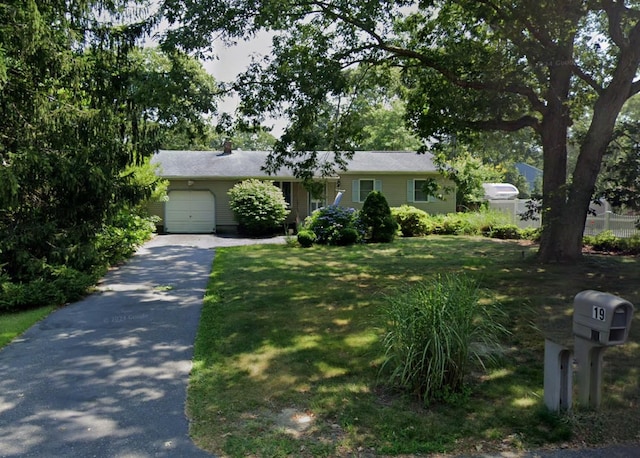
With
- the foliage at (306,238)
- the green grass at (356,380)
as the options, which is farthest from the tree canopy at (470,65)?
the foliage at (306,238)

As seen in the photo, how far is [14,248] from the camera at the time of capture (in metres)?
8.55

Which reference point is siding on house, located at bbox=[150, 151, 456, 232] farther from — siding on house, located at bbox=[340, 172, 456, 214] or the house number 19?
the house number 19

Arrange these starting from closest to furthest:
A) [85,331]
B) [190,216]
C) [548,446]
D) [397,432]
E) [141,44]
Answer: [548,446]
[397,432]
[85,331]
[141,44]
[190,216]

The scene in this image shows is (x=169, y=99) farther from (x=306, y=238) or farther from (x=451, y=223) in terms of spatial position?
(x=451, y=223)

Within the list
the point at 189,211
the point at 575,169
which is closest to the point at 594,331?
the point at 575,169

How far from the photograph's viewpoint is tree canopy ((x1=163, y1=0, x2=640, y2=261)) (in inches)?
358

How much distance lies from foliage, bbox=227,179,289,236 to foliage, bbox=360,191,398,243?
15.9 ft

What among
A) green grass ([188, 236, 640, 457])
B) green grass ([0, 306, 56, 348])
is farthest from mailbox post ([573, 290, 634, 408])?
green grass ([0, 306, 56, 348])

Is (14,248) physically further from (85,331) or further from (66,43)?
(66,43)

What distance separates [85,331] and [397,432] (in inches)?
197

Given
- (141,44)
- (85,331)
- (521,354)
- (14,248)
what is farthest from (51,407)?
(141,44)

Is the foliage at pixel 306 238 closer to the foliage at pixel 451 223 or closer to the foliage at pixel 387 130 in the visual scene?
the foliage at pixel 451 223

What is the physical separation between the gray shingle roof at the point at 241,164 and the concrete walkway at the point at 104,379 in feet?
45.4

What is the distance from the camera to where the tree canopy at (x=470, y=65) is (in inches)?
358
